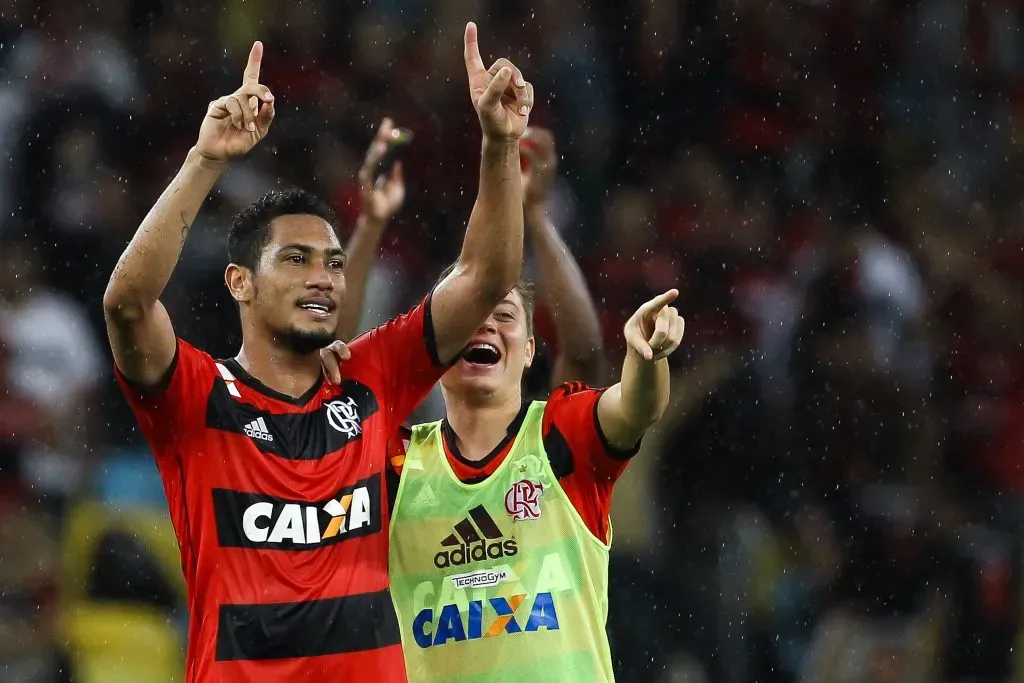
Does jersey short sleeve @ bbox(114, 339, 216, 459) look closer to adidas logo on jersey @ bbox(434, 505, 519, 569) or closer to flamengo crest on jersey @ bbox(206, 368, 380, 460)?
flamengo crest on jersey @ bbox(206, 368, 380, 460)

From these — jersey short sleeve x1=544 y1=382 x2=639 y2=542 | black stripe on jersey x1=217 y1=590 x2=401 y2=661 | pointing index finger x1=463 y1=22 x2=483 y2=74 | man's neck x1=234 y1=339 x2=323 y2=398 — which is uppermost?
pointing index finger x1=463 y1=22 x2=483 y2=74

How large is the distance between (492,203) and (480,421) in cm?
79

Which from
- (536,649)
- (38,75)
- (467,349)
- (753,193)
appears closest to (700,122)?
(753,193)

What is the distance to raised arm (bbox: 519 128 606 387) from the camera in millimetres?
4840

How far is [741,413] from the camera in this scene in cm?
672

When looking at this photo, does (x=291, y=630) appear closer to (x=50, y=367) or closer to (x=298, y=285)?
(x=298, y=285)

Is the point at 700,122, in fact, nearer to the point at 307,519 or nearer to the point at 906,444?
the point at 906,444

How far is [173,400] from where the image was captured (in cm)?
362

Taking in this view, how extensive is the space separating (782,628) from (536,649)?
2790 millimetres

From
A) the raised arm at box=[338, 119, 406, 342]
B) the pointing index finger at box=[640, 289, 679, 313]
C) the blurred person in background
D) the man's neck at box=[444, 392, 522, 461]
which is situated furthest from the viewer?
the blurred person in background

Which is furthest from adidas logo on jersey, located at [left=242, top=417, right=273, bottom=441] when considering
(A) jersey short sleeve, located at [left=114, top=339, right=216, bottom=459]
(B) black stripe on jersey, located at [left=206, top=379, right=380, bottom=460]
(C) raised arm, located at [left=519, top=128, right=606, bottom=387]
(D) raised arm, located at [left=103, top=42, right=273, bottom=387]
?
(C) raised arm, located at [left=519, top=128, right=606, bottom=387]

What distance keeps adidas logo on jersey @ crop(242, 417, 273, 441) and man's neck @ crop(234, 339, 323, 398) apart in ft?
0.51

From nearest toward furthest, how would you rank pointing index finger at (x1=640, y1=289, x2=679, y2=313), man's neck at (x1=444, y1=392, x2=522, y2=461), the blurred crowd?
1. pointing index finger at (x1=640, y1=289, x2=679, y2=313)
2. man's neck at (x1=444, y1=392, x2=522, y2=461)
3. the blurred crowd

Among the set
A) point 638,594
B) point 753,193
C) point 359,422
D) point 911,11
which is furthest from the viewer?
point 911,11
